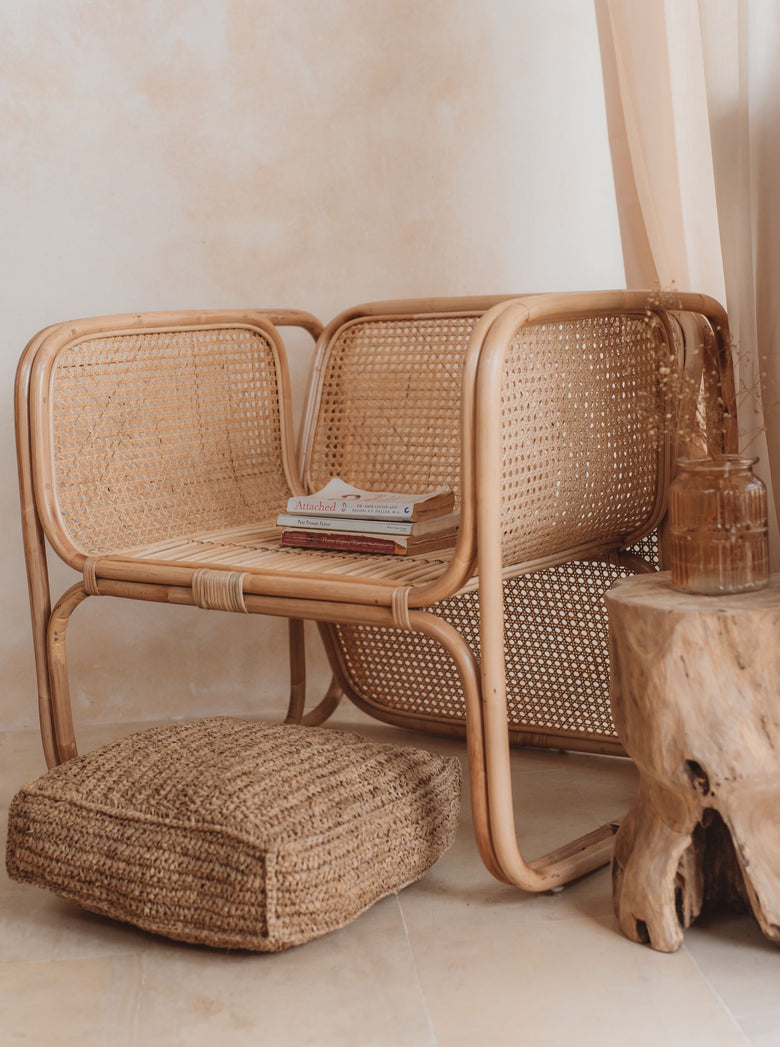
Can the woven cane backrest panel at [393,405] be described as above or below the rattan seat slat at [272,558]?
above

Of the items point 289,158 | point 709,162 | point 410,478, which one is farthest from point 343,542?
point 289,158

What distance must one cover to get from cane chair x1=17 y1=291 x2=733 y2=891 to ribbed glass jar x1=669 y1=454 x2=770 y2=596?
149 millimetres

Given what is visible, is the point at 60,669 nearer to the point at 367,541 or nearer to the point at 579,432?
the point at 367,541

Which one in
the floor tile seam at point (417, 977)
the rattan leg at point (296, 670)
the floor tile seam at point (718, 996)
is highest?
the rattan leg at point (296, 670)

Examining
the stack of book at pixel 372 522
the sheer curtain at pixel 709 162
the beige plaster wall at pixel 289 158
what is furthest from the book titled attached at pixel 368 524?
the beige plaster wall at pixel 289 158

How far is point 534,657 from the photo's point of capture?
201 cm

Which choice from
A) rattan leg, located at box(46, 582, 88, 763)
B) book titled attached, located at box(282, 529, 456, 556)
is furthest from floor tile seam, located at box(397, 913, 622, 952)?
rattan leg, located at box(46, 582, 88, 763)

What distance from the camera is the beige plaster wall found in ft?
7.14

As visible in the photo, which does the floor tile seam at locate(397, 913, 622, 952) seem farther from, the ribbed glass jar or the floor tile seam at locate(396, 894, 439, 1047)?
the ribbed glass jar

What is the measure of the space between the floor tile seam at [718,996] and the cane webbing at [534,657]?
63cm

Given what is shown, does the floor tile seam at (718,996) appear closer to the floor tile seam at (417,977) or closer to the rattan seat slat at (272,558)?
the floor tile seam at (417,977)

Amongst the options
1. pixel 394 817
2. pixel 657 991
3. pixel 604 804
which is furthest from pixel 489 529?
pixel 604 804

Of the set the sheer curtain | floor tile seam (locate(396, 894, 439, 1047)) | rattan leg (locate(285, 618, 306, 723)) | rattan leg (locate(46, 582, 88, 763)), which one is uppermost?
the sheer curtain

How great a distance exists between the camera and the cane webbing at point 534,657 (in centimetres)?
195
